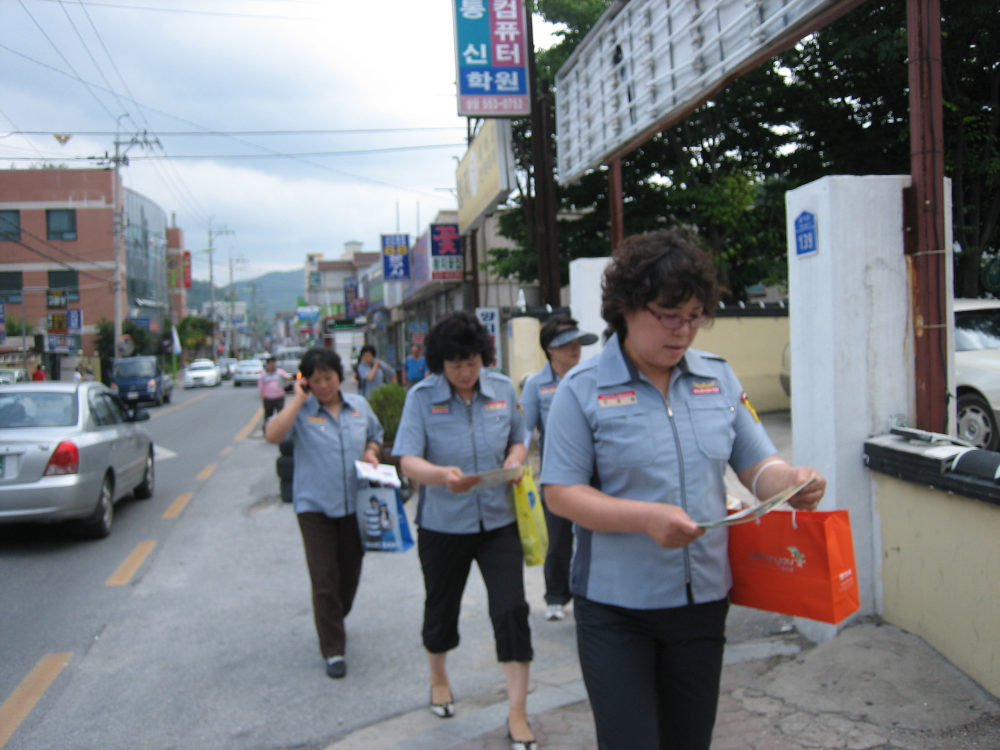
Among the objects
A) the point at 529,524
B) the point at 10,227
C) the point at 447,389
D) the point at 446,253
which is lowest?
the point at 529,524

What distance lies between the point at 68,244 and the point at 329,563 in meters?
22.6

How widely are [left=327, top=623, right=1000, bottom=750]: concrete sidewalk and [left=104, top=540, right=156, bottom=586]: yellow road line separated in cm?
339

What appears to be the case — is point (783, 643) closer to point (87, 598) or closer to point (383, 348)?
point (87, 598)

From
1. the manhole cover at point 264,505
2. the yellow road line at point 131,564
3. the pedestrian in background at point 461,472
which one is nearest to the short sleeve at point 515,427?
the pedestrian in background at point 461,472

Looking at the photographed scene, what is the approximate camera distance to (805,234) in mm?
4258

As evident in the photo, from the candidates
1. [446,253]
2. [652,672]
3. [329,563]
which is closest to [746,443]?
[652,672]

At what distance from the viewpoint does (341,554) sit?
4.50 m

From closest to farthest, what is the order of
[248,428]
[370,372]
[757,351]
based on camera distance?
[757,351] → [370,372] → [248,428]

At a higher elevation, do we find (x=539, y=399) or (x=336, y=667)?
(x=539, y=399)

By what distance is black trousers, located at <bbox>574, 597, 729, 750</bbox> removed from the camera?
6.94 ft

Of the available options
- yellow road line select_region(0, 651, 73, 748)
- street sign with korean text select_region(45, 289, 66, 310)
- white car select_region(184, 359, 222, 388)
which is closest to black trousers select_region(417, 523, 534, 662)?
yellow road line select_region(0, 651, 73, 748)

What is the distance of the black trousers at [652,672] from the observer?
2.12m

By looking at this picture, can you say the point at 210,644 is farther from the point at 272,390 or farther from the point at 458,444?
the point at 272,390

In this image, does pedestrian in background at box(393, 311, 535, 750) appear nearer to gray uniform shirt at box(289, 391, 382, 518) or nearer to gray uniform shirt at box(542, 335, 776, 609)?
gray uniform shirt at box(289, 391, 382, 518)
